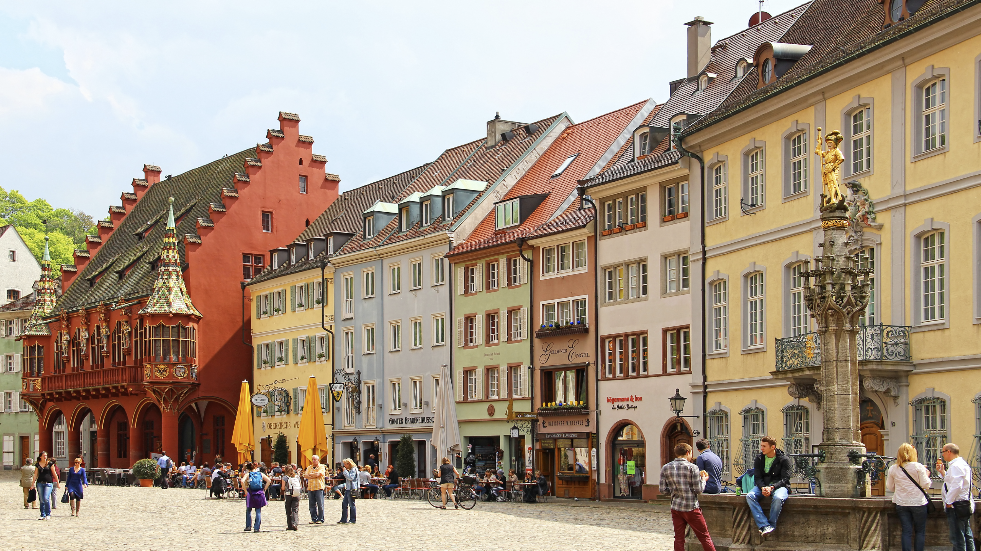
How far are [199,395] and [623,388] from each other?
30899 millimetres

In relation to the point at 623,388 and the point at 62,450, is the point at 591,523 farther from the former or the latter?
the point at 62,450

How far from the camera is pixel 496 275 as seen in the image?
50562mm

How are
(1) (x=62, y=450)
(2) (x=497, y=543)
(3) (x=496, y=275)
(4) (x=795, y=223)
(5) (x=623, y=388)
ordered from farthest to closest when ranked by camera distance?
(1) (x=62, y=450) < (3) (x=496, y=275) < (5) (x=623, y=388) < (4) (x=795, y=223) < (2) (x=497, y=543)

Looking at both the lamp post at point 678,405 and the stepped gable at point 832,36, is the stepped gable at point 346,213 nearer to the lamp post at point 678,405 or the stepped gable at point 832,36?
the lamp post at point 678,405

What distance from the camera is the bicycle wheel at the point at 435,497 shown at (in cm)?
3904

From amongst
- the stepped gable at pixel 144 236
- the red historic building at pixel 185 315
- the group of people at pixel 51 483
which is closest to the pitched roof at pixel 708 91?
the group of people at pixel 51 483

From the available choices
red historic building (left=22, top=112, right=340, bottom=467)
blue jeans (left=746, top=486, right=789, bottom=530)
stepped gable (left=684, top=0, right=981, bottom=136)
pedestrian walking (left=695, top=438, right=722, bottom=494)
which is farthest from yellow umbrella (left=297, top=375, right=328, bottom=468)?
blue jeans (left=746, top=486, right=789, bottom=530)

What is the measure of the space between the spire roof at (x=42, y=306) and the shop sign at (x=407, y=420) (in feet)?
97.9

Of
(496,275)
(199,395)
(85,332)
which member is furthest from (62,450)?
(496,275)

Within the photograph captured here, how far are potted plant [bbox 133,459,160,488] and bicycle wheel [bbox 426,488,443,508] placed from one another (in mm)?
21862

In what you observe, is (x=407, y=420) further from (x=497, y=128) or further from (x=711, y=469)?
(x=711, y=469)

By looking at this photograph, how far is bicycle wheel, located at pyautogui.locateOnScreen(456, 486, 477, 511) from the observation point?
3803 cm

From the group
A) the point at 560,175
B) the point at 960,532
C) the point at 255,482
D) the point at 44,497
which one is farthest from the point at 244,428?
the point at 960,532

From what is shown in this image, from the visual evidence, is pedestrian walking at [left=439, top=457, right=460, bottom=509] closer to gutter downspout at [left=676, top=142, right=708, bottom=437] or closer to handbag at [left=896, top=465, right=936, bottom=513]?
gutter downspout at [left=676, top=142, right=708, bottom=437]
